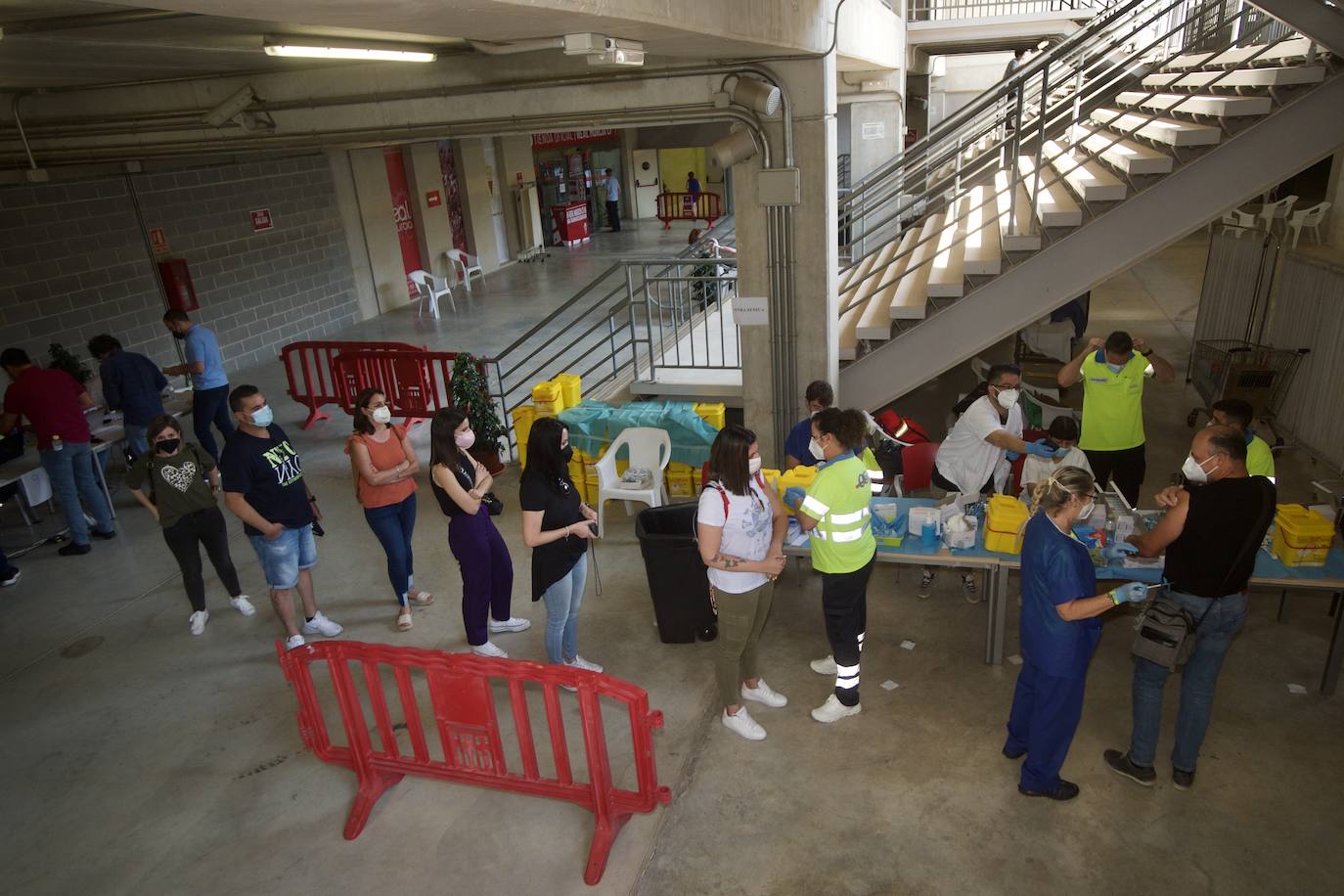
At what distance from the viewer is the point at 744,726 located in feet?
15.4

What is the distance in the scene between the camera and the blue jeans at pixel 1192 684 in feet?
12.7

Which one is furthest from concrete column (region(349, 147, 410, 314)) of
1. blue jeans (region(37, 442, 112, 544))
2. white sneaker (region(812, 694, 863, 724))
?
white sneaker (region(812, 694, 863, 724))

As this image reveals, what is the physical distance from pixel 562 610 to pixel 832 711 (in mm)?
1605

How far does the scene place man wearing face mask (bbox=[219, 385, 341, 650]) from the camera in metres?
5.09

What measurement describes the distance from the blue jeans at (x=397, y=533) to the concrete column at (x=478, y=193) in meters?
13.9

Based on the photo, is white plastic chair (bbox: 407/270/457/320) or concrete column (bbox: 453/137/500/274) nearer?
white plastic chair (bbox: 407/270/457/320)

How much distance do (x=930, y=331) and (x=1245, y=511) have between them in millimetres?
3656

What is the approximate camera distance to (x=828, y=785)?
4348mm

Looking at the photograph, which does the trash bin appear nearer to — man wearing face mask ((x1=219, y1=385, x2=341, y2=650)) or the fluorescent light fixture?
man wearing face mask ((x1=219, y1=385, x2=341, y2=650))

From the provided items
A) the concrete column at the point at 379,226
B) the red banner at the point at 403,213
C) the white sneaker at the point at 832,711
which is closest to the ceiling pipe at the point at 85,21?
the white sneaker at the point at 832,711

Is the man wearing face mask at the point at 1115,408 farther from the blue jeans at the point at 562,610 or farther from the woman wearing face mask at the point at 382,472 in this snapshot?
the woman wearing face mask at the point at 382,472

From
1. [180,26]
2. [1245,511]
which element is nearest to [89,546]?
[180,26]

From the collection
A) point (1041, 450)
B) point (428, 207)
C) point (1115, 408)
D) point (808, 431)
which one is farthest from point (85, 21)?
point (428, 207)

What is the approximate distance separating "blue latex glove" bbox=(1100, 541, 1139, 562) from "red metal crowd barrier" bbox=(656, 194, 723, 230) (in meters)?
20.9
